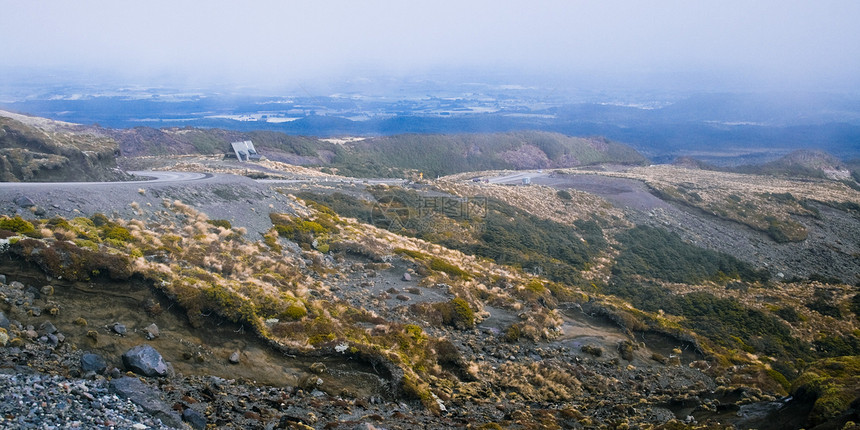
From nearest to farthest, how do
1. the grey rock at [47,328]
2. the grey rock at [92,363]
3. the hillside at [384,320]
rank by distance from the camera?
the grey rock at [92,363] < the grey rock at [47,328] < the hillside at [384,320]

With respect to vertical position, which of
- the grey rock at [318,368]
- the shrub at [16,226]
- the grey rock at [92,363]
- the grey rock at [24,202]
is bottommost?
the grey rock at [318,368]

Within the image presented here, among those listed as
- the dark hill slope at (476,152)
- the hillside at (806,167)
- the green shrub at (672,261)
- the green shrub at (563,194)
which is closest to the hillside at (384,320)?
the green shrub at (672,261)

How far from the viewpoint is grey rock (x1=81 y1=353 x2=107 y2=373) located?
8.95 meters

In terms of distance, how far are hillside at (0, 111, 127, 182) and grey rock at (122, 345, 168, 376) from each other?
18910mm

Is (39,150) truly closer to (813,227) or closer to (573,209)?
(573,209)

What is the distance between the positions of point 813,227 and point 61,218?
6692cm

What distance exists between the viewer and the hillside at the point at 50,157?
24.3 m

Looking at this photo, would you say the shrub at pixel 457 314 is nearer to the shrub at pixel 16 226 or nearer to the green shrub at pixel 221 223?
the green shrub at pixel 221 223

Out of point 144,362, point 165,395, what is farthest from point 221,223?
point 165,395

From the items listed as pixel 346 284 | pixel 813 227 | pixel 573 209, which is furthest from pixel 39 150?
pixel 813 227

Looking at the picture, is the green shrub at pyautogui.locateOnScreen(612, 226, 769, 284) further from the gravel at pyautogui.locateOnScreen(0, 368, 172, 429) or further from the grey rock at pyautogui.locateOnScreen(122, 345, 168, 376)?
the gravel at pyautogui.locateOnScreen(0, 368, 172, 429)

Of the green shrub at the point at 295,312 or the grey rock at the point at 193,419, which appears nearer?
the grey rock at the point at 193,419

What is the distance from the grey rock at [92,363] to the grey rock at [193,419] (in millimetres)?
1984

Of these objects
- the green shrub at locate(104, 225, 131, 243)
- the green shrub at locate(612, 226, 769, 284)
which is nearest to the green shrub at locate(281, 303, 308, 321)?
the green shrub at locate(104, 225, 131, 243)
